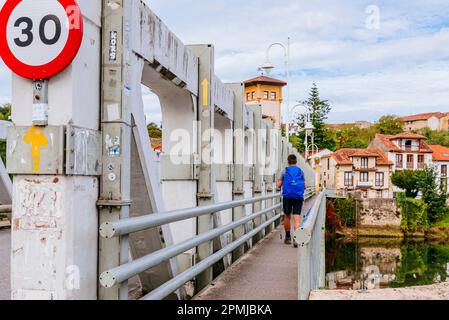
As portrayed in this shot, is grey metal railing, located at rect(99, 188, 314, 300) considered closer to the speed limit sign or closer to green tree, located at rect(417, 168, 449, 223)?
the speed limit sign

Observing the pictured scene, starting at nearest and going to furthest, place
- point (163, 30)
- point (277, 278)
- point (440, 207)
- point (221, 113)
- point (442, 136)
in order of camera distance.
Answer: point (163, 30) → point (277, 278) → point (221, 113) → point (440, 207) → point (442, 136)

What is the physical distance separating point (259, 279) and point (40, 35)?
13.7 ft

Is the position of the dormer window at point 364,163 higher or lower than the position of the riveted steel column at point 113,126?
higher

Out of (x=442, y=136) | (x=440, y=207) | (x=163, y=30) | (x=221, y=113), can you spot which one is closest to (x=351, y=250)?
(x=440, y=207)

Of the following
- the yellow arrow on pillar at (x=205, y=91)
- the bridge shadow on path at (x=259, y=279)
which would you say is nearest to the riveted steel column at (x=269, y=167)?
the bridge shadow on path at (x=259, y=279)

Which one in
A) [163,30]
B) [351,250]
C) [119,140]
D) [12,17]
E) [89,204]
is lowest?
[351,250]

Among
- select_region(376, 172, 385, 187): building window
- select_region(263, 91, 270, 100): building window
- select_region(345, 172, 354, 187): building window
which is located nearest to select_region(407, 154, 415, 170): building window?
select_region(376, 172, 385, 187): building window

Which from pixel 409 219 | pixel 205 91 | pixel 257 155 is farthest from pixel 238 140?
pixel 409 219

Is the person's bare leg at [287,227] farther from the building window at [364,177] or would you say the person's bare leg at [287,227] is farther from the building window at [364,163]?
the building window at [364,177]

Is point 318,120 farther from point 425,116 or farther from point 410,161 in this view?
point 425,116

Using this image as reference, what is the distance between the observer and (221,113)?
30.4 feet

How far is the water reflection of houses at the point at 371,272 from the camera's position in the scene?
36062mm
